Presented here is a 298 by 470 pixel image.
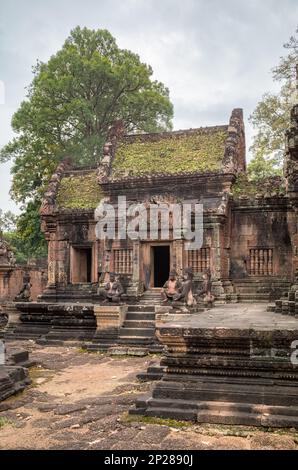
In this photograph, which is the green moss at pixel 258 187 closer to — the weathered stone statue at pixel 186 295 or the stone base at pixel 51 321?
the weathered stone statue at pixel 186 295

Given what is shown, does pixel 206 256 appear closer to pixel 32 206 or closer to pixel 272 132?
pixel 272 132

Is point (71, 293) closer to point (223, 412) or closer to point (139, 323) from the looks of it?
point (139, 323)

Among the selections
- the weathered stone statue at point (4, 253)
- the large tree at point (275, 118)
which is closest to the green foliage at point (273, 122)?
the large tree at point (275, 118)

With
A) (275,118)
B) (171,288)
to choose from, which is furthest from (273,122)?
(171,288)

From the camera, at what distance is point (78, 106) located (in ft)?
83.8

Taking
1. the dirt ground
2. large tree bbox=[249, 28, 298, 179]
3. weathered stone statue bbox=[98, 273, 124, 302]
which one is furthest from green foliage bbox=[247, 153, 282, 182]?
the dirt ground

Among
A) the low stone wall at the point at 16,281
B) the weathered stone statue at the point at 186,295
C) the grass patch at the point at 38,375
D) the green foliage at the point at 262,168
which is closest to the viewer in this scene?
the grass patch at the point at 38,375

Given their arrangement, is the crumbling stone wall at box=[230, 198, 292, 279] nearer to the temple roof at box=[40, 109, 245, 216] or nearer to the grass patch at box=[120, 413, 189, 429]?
the temple roof at box=[40, 109, 245, 216]

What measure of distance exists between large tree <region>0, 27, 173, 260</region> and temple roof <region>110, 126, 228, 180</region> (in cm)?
770

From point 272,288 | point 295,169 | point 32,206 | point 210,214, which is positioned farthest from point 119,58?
point 295,169

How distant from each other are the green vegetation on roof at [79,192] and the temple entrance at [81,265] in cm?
177

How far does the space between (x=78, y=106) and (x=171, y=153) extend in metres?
9.47

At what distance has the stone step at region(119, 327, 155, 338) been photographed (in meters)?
12.1

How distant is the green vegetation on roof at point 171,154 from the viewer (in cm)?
1705
